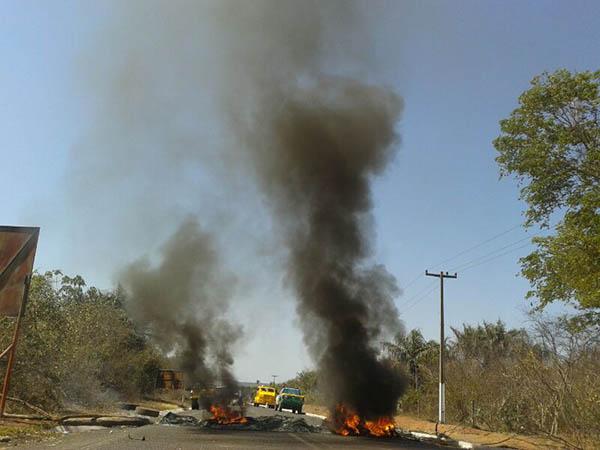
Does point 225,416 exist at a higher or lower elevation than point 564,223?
lower

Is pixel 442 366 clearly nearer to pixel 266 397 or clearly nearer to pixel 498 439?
pixel 498 439

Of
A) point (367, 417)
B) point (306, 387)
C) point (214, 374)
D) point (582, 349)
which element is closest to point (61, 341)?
point (214, 374)

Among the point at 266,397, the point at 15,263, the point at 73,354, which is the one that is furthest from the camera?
the point at 266,397

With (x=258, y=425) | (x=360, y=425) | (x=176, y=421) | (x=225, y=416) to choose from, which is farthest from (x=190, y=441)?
(x=225, y=416)

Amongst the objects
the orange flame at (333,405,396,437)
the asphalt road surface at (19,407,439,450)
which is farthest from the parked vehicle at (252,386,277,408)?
the asphalt road surface at (19,407,439,450)

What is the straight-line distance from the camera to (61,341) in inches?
878

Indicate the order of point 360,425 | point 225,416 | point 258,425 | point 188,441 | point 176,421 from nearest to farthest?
point 188,441
point 360,425
point 258,425
point 176,421
point 225,416

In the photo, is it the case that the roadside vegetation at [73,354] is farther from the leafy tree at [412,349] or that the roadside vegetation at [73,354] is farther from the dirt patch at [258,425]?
the leafy tree at [412,349]

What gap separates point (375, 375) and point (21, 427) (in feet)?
37.5

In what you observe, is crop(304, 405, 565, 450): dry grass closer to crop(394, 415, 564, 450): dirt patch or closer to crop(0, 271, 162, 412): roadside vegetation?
crop(394, 415, 564, 450): dirt patch

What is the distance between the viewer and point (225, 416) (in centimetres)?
2133

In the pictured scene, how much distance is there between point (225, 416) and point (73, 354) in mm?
8261

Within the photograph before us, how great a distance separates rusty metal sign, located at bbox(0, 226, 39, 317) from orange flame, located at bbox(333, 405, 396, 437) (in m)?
11.1

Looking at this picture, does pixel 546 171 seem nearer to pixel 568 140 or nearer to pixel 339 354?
pixel 568 140
